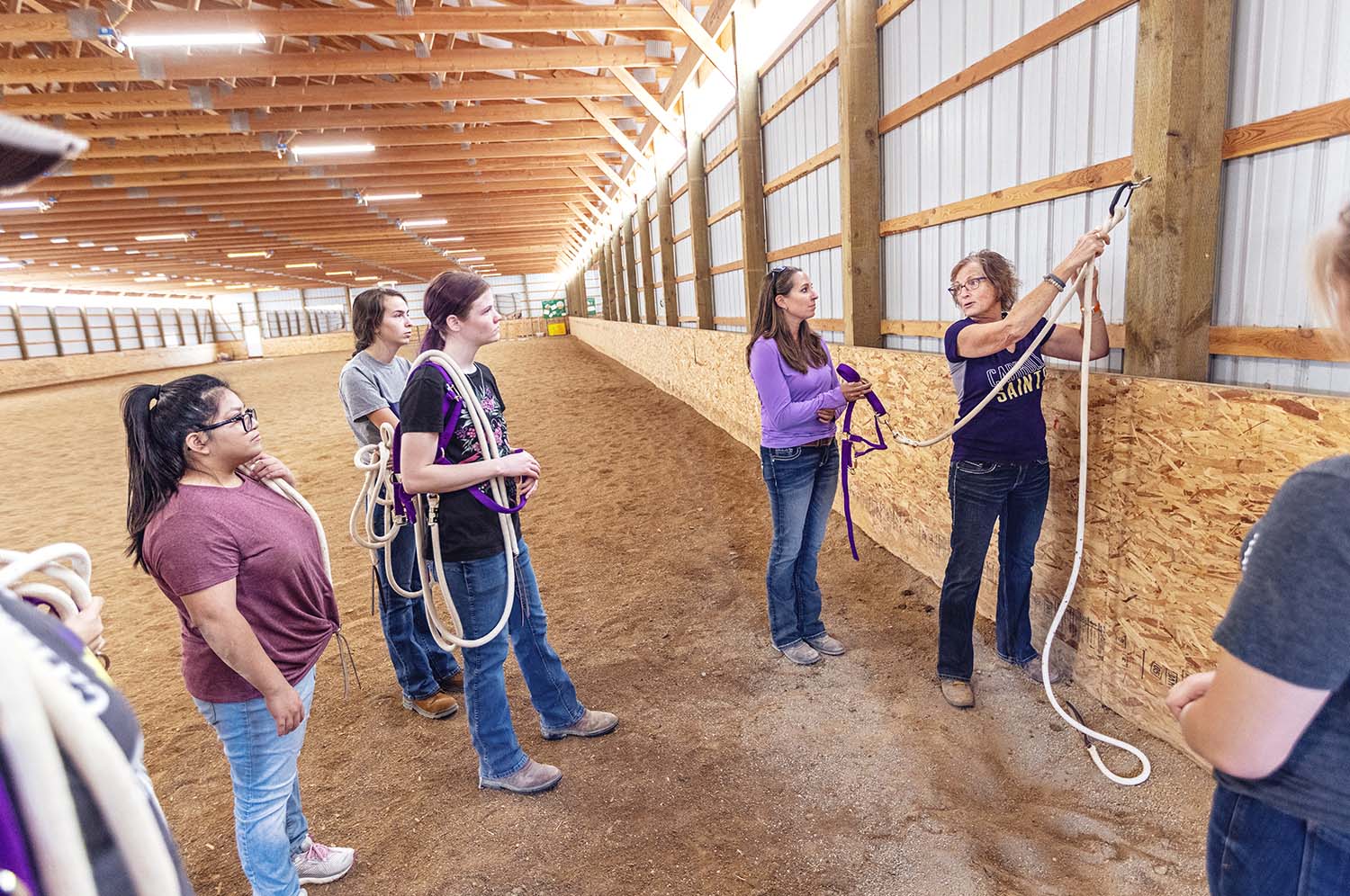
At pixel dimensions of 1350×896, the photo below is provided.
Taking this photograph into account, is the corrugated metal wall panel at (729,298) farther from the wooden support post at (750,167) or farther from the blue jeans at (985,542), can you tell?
the blue jeans at (985,542)

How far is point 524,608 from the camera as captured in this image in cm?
244

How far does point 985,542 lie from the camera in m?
2.68

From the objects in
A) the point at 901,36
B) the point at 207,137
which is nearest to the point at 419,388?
the point at 901,36

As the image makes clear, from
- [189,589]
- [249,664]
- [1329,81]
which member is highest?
[1329,81]

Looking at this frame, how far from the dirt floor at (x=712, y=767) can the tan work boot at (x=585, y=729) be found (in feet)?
0.14

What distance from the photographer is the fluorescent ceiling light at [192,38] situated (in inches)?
263

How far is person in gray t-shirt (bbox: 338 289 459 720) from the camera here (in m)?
2.88

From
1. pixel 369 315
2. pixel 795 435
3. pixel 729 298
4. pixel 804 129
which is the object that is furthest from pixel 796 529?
pixel 729 298

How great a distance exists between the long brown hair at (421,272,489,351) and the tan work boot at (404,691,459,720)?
1.60 metres

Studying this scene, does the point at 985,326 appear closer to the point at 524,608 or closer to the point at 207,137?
the point at 524,608

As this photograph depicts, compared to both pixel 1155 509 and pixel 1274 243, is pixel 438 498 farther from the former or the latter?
pixel 1274 243

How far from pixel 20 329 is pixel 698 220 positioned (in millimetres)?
25425

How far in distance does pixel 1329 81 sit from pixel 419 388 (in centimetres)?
270

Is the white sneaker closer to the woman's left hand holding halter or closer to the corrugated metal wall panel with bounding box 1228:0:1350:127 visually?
the woman's left hand holding halter
